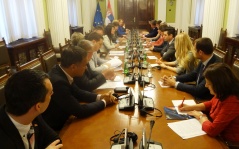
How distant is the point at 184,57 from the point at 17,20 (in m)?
3.36

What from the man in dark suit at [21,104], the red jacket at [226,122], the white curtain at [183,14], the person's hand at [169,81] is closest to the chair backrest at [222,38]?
the person's hand at [169,81]

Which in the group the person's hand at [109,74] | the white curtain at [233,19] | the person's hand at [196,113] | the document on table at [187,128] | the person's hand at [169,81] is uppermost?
the white curtain at [233,19]

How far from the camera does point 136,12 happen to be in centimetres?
1045

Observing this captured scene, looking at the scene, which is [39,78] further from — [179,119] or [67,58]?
[179,119]

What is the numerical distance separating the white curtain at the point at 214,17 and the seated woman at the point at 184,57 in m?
2.92

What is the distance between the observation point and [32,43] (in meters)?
4.70

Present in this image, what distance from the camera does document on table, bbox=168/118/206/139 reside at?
1.45 metres

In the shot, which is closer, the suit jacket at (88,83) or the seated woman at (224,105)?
the seated woman at (224,105)

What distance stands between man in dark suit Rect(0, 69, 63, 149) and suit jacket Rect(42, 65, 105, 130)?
45cm

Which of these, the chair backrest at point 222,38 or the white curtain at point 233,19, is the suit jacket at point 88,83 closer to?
the chair backrest at point 222,38

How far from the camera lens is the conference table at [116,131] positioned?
1344 mm

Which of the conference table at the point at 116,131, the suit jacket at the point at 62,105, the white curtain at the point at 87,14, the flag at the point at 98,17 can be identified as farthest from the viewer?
the flag at the point at 98,17

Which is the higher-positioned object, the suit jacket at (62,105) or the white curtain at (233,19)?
the white curtain at (233,19)

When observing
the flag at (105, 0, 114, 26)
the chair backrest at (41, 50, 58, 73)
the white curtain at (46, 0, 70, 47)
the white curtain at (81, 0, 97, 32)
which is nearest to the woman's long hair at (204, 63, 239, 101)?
the chair backrest at (41, 50, 58, 73)
